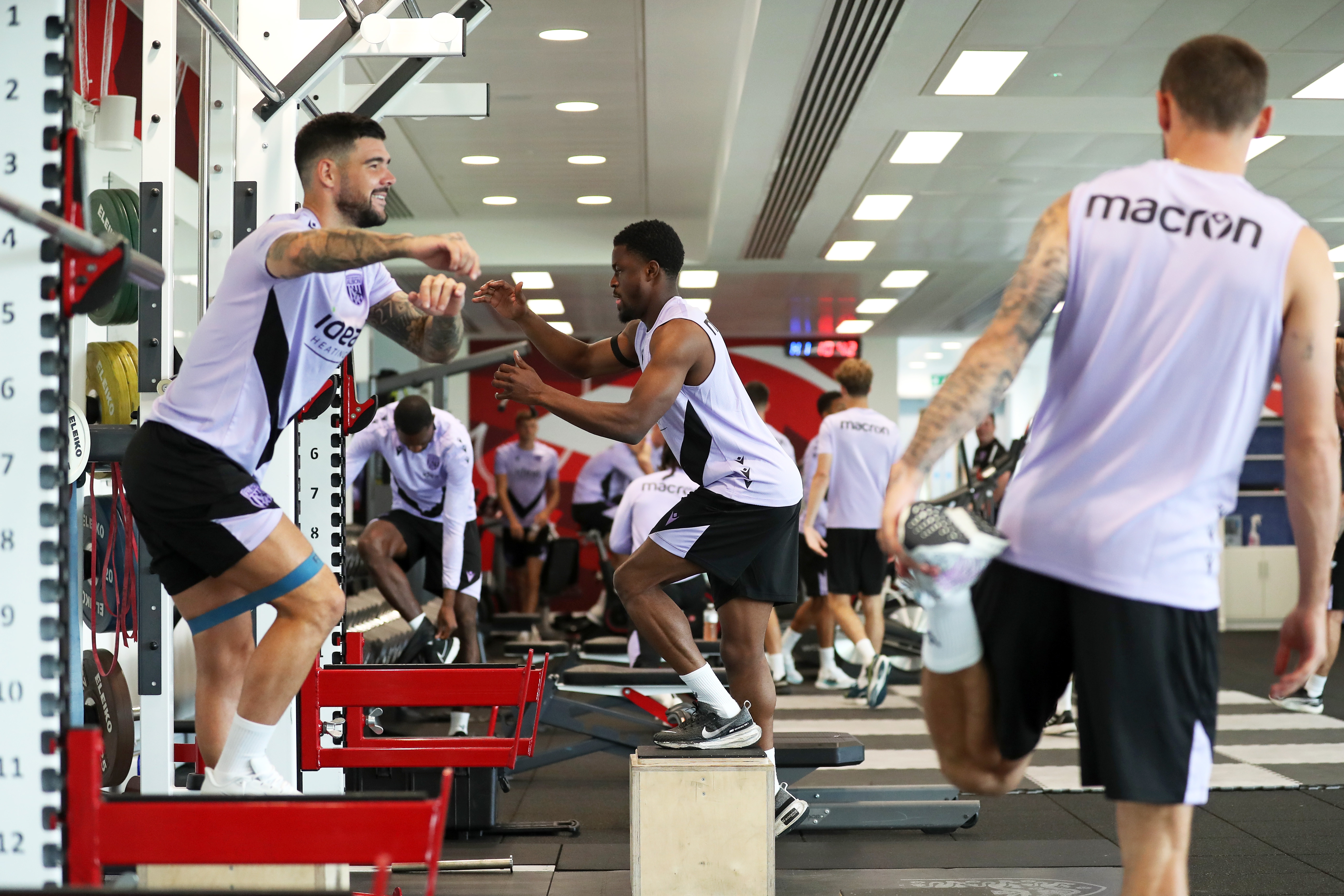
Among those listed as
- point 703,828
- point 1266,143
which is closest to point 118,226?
point 703,828

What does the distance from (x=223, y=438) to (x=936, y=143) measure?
5.29m

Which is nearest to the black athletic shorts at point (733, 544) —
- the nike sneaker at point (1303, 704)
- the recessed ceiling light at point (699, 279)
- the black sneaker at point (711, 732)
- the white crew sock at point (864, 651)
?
the black sneaker at point (711, 732)

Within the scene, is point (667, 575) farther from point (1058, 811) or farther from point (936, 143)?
point (936, 143)

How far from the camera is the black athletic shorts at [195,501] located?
2.17 metres

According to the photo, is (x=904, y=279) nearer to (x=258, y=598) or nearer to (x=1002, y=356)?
(x=258, y=598)

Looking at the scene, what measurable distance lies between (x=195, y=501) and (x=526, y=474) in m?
8.58

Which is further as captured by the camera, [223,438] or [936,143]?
[936,143]

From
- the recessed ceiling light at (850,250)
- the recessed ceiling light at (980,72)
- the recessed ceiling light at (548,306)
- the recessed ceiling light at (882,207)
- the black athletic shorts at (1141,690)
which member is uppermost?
the recessed ceiling light at (980,72)

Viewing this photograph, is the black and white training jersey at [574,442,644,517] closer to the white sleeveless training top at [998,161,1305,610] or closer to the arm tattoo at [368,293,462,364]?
the arm tattoo at [368,293,462,364]


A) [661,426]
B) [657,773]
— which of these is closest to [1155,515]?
[657,773]

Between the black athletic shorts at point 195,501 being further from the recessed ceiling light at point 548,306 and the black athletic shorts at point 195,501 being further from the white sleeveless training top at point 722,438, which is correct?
the recessed ceiling light at point 548,306

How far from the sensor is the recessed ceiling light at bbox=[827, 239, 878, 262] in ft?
30.1

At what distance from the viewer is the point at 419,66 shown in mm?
3572

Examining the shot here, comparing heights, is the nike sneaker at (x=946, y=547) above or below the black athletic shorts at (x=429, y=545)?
above
